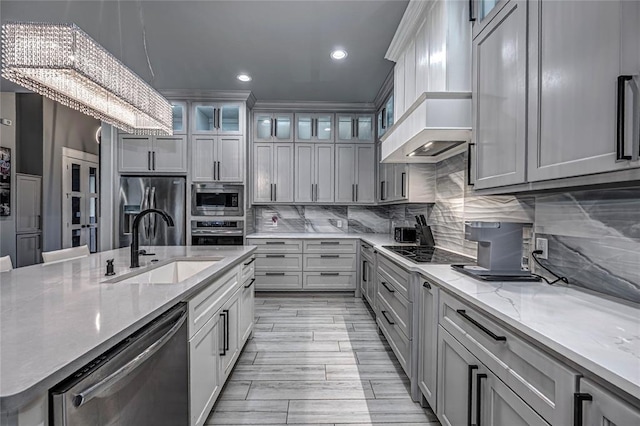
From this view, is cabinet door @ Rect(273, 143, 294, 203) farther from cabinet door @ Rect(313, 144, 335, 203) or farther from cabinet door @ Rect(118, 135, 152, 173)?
cabinet door @ Rect(118, 135, 152, 173)

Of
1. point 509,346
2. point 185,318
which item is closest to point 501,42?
point 509,346

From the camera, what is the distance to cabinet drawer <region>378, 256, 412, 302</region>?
226 cm

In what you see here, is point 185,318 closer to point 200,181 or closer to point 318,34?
point 318,34

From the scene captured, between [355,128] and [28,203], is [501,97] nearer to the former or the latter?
[355,128]

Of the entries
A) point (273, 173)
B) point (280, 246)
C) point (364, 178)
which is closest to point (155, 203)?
point (273, 173)

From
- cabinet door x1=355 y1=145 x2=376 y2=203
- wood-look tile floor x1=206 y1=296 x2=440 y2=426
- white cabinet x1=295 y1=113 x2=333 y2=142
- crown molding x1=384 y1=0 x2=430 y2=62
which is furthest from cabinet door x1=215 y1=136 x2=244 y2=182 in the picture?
crown molding x1=384 y1=0 x2=430 y2=62

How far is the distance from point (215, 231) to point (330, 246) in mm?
1617

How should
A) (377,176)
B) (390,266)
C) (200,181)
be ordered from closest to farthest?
(390,266) → (200,181) → (377,176)

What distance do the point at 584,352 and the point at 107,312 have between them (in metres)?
1.40

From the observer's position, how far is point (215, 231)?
4484 mm

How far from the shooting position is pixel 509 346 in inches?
43.3

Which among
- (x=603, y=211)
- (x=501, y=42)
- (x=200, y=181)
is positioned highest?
(x=501, y=42)

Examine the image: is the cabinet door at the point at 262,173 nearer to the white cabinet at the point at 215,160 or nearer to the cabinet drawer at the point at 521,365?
the white cabinet at the point at 215,160

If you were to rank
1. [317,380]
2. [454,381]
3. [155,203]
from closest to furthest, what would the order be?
[454,381] → [317,380] → [155,203]
